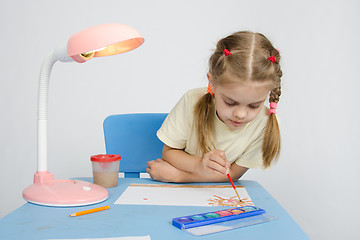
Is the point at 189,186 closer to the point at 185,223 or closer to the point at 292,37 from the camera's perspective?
the point at 185,223

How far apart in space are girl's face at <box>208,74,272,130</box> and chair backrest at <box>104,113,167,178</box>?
0.39 metres

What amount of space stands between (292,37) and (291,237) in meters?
1.32

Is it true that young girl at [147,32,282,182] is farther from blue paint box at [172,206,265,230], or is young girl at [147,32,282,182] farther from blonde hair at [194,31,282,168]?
blue paint box at [172,206,265,230]

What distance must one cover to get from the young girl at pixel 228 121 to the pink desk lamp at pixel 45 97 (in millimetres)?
254

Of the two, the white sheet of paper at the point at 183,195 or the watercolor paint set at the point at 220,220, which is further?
the white sheet of paper at the point at 183,195

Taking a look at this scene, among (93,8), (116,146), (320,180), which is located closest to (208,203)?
(116,146)

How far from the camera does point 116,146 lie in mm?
1315

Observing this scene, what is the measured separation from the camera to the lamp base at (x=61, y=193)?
786mm

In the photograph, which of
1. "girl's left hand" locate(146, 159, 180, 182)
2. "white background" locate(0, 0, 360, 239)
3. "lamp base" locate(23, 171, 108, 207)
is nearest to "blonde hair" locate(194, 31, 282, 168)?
"girl's left hand" locate(146, 159, 180, 182)

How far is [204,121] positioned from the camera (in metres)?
1.12

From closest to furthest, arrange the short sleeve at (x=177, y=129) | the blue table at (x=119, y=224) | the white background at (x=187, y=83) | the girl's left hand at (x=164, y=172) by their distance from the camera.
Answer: the blue table at (x=119, y=224), the girl's left hand at (x=164, y=172), the short sleeve at (x=177, y=129), the white background at (x=187, y=83)

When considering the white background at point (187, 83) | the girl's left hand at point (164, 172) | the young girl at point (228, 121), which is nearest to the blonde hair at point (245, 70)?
the young girl at point (228, 121)

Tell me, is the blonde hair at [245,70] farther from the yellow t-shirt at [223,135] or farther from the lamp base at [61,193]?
the lamp base at [61,193]

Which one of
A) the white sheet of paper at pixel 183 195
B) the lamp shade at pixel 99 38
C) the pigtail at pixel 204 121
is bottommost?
the white sheet of paper at pixel 183 195
